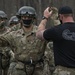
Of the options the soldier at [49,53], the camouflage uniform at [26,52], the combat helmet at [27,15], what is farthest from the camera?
the combat helmet at [27,15]

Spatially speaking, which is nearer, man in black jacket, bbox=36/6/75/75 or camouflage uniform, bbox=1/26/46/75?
man in black jacket, bbox=36/6/75/75

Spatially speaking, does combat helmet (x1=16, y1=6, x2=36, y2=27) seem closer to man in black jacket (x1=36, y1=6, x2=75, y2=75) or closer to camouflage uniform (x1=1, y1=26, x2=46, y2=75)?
camouflage uniform (x1=1, y1=26, x2=46, y2=75)

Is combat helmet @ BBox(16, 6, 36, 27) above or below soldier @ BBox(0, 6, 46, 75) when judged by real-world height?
above

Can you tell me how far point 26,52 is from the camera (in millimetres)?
7930

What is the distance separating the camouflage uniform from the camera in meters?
7.93

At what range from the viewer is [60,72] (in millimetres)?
6836

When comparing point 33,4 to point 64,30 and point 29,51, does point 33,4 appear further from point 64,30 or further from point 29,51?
point 64,30

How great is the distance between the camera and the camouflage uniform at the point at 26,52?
7934 millimetres

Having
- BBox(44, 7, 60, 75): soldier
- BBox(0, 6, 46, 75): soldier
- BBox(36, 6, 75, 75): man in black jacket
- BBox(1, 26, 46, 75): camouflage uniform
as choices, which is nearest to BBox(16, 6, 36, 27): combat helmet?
BBox(0, 6, 46, 75): soldier

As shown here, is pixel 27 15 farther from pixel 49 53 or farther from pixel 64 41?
pixel 64 41

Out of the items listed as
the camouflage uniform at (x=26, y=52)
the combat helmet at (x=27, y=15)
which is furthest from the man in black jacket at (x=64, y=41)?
the combat helmet at (x=27, y=15)

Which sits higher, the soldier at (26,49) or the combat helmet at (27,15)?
the combat helmet at (27,15)

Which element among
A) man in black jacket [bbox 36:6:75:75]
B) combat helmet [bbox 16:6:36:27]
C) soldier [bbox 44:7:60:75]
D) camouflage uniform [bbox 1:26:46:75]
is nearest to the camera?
man in black jacket [bbox 36:6:75:75]

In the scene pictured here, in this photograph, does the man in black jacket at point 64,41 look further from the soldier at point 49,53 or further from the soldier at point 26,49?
the soldier at point 26,49
